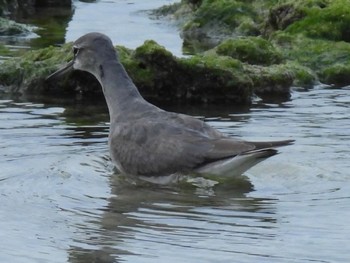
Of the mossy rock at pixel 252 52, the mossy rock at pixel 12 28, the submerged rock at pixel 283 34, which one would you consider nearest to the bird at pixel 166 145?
the submerged rock at pixel 283 34

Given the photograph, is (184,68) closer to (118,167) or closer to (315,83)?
(315,83)

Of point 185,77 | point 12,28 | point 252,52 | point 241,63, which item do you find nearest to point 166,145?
point 185,77

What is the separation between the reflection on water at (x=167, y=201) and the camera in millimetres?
8008

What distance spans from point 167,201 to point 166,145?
2.30ft

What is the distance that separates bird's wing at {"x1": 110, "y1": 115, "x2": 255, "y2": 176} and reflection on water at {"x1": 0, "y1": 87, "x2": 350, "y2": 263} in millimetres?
199

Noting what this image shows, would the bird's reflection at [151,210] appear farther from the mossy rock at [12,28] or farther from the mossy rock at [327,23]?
the mossy rock at [12,28]

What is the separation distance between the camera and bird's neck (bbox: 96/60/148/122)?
10.8 metres

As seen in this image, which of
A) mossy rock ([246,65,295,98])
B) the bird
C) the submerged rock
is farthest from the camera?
the submerged rock

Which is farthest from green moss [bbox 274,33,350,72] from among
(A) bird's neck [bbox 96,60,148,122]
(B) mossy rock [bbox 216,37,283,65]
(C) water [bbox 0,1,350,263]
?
(A) bird's neck [bbox 96,60,148,122]

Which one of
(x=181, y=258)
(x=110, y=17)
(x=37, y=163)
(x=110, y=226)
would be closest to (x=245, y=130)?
(x=37, y=163)

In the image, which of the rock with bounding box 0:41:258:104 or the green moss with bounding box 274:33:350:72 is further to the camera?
the green moss with bounding box 274:33:350:72

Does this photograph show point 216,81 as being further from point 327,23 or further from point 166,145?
point 166,145

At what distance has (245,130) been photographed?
12.2 metres

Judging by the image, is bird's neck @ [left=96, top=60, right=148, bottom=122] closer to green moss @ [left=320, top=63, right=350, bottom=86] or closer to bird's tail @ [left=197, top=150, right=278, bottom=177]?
bird's tail @ [left=197, top=150, right=278, bottom=177]
